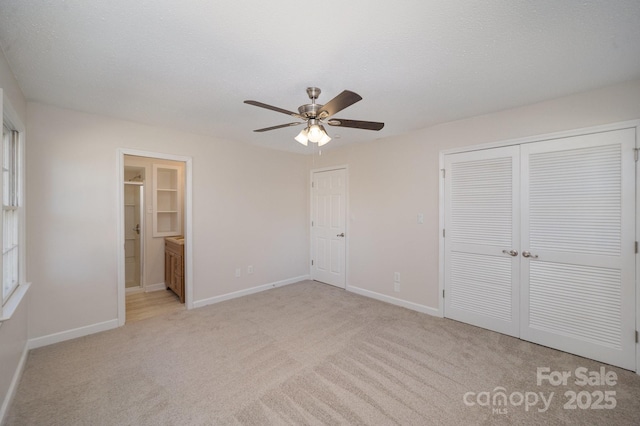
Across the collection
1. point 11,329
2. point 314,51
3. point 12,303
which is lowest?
point 11,329

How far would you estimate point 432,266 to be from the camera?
134 inches

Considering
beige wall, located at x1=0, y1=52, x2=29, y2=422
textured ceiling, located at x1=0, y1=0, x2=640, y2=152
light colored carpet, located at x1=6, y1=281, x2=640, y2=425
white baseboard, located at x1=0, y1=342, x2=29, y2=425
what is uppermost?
textured ceiling, located at x1=0, y1=0, x2=640, y2=152

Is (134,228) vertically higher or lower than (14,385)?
higher

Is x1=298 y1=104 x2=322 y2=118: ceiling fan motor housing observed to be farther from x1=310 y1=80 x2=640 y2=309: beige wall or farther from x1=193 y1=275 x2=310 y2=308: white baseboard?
x1=193 y1=275 x2=310 y2=308: white baseboard

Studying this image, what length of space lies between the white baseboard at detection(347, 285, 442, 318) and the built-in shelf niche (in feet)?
10.6

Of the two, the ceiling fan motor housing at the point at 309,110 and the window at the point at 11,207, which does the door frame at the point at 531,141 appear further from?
the window at the point at 11,207

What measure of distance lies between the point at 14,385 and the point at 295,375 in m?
2.06

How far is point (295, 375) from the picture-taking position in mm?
2184

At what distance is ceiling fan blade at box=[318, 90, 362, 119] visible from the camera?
163 centimetres

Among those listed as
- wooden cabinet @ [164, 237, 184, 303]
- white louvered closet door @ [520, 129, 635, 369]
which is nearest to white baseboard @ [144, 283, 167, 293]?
wooden cabinet @ [164, 237, 184, 303]

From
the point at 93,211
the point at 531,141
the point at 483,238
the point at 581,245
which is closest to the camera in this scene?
the point at 581,245

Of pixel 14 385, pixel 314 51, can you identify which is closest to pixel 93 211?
pixel 14 385

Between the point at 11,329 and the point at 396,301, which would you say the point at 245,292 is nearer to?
the point at 396,301

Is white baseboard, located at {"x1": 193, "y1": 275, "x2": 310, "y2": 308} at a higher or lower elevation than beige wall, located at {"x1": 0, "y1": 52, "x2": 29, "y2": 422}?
lower
